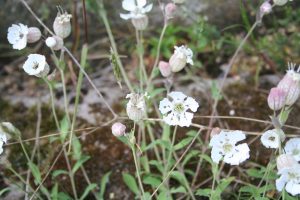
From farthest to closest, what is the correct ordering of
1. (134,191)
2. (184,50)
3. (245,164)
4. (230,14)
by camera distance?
(230,14), (245,164), (134,191), (184,50)

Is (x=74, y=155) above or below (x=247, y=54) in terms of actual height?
below

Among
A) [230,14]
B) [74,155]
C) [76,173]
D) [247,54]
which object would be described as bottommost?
[76,173]

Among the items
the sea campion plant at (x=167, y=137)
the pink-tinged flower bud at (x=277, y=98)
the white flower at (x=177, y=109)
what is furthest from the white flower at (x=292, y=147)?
the white flower at (x=177, y=109)

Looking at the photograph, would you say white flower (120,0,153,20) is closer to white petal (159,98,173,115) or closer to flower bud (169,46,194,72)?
flower bud (169,46,194,72)

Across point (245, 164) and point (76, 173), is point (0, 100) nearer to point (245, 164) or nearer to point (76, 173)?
point (76, 173)

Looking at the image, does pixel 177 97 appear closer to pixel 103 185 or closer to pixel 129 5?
pixel 129 5

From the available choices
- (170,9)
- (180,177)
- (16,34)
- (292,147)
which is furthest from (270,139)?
(16,34)

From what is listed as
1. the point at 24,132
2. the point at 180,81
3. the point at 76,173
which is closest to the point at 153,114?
the point at 180,81
